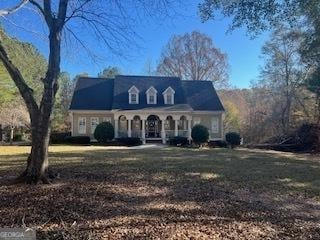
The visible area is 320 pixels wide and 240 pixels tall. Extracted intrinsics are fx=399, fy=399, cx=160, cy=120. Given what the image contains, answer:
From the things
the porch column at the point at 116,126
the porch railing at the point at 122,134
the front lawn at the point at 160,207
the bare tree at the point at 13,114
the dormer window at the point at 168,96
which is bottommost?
the front lawn at the point at 160,207

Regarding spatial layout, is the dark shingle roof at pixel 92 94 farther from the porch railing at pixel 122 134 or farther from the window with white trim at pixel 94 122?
the porch railing at pixel 122 134

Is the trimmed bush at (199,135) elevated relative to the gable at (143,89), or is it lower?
lower

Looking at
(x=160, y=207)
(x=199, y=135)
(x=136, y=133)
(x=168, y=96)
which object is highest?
(x=168, y=96)

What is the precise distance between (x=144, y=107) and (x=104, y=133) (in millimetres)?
5585

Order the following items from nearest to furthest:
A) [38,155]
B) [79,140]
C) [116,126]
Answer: [38,155] → [79,140] → [116,126]

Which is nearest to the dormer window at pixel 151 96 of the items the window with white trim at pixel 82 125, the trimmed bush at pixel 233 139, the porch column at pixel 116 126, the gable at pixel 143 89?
the gable at pixel 143 89

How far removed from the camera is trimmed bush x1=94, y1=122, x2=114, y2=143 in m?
32.8

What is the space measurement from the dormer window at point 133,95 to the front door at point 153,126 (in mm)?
2394

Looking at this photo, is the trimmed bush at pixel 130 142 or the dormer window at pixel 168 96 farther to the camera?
the dormer window at pixel 168 96

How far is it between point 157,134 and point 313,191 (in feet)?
96.8

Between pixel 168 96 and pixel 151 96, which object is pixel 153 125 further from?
pixel 168 96

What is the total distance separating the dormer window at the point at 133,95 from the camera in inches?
1469

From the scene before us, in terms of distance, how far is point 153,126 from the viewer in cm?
3903

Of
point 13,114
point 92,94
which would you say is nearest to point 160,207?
point 13,114
